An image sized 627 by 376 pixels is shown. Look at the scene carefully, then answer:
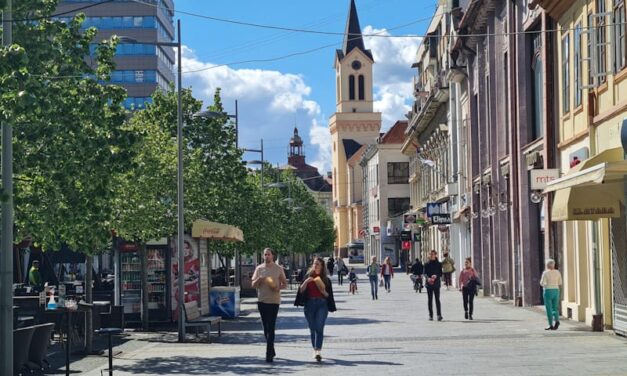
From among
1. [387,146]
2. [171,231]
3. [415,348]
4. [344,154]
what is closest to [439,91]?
[171,231]

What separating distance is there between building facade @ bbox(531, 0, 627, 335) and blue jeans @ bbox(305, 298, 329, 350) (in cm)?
478

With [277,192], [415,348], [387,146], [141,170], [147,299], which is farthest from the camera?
[387,146]

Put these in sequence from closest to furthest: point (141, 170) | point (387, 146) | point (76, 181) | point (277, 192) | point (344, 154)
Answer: point (76, 181), point (141, 170), point (277, 192), point (387, 146), point (344, 154)

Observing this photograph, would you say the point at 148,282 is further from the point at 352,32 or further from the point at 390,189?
the point at 352,32

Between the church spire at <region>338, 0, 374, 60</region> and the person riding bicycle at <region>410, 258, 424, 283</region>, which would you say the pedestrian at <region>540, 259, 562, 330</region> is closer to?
the person riding bicycle at <region>410, 258, 424, 283</region>

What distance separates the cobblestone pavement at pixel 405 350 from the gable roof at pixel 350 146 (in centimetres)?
13398

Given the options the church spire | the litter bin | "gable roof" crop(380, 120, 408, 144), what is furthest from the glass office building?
the litter bin

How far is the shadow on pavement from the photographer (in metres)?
17.8

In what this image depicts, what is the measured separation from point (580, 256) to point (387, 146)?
3419 inches

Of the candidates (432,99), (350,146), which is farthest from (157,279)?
(350,146)

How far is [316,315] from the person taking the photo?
19281 millimetres

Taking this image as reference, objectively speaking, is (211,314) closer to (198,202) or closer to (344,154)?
(198,202)

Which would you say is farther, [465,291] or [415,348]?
[465,291]

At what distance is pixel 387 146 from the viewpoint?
371ft
